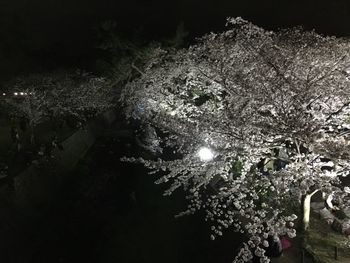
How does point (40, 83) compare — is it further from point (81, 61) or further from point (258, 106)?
point (258, 106)

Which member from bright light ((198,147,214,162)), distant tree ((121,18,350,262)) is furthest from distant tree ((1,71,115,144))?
bright light ((198,147,214,162))

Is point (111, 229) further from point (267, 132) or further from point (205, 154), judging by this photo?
point (267, 132)

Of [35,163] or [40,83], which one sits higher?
[40,83]

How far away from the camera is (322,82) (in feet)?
36.7

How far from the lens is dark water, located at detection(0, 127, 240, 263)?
12.5m

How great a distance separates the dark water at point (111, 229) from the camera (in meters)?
12.5

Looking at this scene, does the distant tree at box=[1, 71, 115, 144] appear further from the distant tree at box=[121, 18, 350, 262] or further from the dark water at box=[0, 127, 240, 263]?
the distant tree at box=[121, 18, 350, 262]

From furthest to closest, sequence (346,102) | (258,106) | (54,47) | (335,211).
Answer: (54,47) → (335,211) → (258,106) → (346,102)

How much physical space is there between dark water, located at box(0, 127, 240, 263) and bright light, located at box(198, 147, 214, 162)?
2589mm

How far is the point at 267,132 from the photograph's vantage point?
11203 mm

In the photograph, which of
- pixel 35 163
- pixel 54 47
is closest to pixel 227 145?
pixel 35 163

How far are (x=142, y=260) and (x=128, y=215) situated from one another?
2.90m

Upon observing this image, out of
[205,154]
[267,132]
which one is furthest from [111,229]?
[267,132]

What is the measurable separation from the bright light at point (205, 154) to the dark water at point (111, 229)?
259cm
